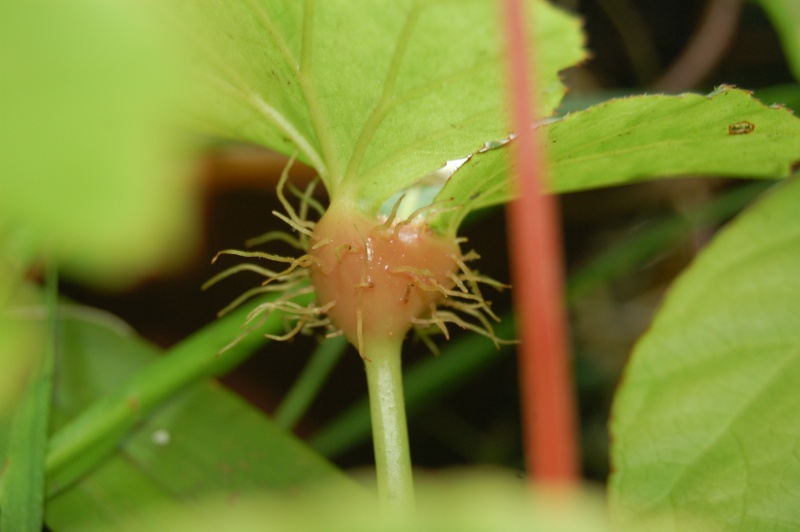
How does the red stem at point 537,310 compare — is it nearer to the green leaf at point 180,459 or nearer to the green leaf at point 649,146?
the green leaf at point 649,146

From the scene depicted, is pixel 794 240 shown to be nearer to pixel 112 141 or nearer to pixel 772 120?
pixel 772 120

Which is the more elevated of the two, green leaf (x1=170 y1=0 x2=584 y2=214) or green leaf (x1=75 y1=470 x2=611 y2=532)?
green leaf (x1=170 y1=0 x2=584 y2=214)

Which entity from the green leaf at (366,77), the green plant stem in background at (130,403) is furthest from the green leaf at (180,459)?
the green leaf at (366,77)

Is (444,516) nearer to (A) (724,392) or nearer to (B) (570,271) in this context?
(A) (724,392)

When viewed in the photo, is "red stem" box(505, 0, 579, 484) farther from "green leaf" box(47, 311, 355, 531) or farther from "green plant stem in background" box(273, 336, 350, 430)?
"green plant stem in background" box(273, 336, 350, 430)

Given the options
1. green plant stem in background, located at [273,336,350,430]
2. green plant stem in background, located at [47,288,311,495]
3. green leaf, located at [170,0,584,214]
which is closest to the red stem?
green leaf, located at [170,0,584,214]

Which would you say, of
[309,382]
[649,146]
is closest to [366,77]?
[649,146]
